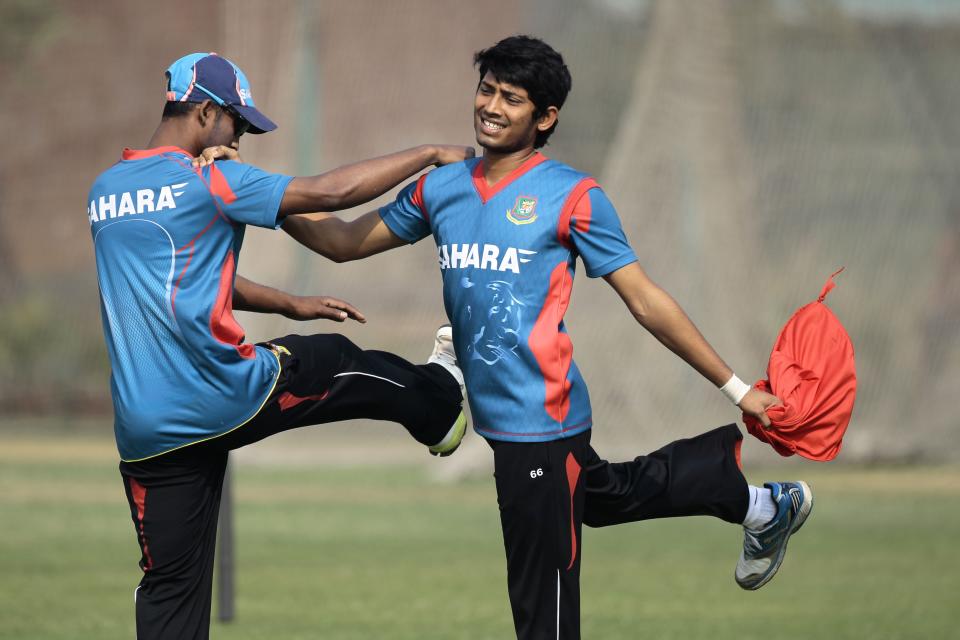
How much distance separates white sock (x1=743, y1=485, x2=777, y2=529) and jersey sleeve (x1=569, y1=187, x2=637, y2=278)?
4.44ft

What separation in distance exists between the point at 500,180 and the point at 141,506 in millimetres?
1852

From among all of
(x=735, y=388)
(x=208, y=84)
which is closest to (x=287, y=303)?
(x=208, y=84)

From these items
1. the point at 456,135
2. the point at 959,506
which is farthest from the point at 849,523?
the point at 456,135

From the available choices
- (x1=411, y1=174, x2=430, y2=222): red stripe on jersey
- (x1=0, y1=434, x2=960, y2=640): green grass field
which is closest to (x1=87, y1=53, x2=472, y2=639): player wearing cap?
(x1=411, y1=174, x2=430, y2=222): red stripe on jersey

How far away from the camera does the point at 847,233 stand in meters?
19.0

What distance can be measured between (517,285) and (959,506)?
11.0m

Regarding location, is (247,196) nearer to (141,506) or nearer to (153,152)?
(153,152)

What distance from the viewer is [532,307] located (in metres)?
5.67

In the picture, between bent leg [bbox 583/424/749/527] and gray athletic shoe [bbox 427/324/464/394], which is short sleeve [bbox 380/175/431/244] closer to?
gray athletic shoe [bbox 427/324/464/394]

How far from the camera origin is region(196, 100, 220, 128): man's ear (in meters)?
5.82

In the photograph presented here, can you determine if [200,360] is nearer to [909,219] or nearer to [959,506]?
[959,506]

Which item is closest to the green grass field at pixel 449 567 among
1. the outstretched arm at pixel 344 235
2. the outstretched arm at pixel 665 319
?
the outstretched arm at pixel 344 235

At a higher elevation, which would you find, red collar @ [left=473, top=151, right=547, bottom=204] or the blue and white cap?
the blue and white cap

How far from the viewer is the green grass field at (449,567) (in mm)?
9148
